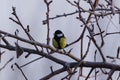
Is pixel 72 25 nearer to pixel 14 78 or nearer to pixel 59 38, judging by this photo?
pixel 14 78

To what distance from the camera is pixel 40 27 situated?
3.76 feet

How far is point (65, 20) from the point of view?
1.21m

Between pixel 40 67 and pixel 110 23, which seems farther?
pixel 110 23

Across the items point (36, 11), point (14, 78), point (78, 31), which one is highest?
point (36, 11)


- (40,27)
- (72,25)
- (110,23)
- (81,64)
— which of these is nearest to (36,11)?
(40,27)

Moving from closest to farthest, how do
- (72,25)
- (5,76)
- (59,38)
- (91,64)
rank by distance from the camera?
1. (91,64)
2. (59,38)
3. (5,76)
4. (72,25)

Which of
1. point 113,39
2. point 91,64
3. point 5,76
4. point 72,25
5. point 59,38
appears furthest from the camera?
point 113,39

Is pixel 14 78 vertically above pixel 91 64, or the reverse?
pixel 91 64

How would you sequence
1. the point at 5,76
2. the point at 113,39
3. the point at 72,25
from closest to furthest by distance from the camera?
1. the point at 5,76
2. the point at 72,25
3. the point at 113,39

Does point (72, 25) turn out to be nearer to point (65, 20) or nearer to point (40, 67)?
point (65, 20)

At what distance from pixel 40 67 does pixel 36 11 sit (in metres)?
0.24

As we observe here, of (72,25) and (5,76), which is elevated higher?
(72,25)

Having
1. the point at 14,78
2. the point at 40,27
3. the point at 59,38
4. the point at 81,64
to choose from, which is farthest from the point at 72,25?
the point at 81,64

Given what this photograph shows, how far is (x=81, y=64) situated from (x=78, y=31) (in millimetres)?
694
